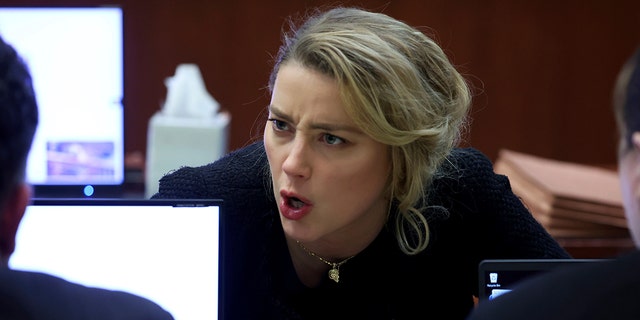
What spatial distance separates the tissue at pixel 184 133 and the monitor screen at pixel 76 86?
0.15 m

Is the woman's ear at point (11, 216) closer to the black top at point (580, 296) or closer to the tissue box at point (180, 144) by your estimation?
the black top at point (580, 296)

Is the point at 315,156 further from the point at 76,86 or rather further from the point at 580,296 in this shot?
the point at 76,86

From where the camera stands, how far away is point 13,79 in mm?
842

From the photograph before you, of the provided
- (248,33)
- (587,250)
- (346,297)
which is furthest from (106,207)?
(248,33)

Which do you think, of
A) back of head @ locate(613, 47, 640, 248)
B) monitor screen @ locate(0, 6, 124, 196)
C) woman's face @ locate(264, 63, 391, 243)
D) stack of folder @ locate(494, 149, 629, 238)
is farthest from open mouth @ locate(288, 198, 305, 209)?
monitor screen @ locate(0, 6, 124, 196)

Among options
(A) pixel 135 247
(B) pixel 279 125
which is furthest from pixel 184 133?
(A) pixel 135 247

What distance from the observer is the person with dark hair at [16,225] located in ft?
2.67

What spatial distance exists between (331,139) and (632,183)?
0.63 metres

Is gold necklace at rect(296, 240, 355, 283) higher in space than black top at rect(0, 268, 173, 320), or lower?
lower

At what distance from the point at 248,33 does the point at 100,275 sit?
288cm

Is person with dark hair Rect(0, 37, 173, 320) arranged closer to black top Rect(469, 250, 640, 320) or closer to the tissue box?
black top Rect(469, 250, 640, 320)

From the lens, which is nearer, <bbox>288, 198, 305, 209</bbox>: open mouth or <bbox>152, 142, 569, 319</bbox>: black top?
<bbox>288, 198, 305, 209</bbox>: open mouth

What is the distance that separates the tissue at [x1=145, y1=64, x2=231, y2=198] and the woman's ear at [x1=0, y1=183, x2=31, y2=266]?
2.04m

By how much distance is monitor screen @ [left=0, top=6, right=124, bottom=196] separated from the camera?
112 inches
